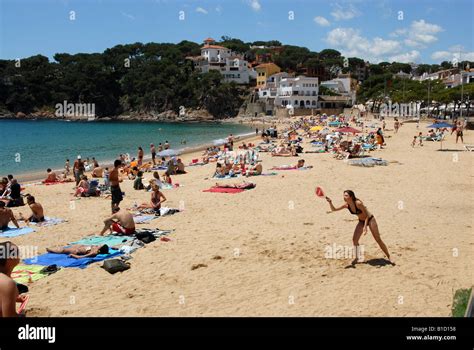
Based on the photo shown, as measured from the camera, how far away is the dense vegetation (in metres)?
103

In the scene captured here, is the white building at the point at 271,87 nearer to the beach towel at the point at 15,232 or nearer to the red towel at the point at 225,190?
the red towel at the point at 225,190

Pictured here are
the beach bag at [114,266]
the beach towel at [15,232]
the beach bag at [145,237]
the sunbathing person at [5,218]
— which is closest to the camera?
the beach bag at [114,266]

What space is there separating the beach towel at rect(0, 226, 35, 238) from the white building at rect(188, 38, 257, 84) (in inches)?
3910

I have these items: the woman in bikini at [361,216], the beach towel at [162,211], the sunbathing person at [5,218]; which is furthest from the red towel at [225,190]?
the woman in bikini at [361,216]

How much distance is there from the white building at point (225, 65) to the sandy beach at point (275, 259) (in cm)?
9724

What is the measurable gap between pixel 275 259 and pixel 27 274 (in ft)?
12.9

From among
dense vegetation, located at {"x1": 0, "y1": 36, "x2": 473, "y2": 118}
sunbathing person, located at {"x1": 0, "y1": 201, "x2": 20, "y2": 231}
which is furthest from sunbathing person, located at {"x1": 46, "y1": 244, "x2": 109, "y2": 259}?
dense vegetation, located at {"x1": 0, "y1": 36, "x2": 473, "y2": 118}

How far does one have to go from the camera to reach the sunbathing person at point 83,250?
310 inches

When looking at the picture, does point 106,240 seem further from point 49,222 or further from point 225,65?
point 225,65

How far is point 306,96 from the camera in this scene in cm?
8919

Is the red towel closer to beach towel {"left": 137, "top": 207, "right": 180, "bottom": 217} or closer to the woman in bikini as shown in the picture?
beach towel {"left": 137, "top": 207, "right": 180, "bottom": 217}

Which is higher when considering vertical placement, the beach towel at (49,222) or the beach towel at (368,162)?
the beach towel at (368,162)
